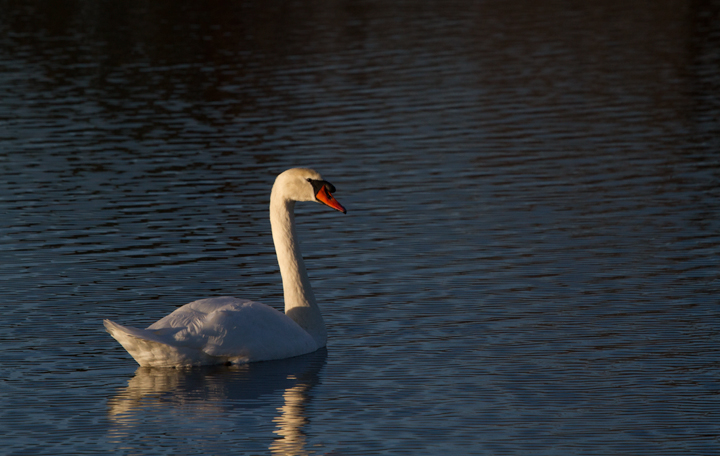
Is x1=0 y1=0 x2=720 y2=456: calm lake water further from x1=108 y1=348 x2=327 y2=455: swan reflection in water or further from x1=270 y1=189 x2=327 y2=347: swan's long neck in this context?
x1=270 y1=189 x2=327 y2=347: swan's long neck

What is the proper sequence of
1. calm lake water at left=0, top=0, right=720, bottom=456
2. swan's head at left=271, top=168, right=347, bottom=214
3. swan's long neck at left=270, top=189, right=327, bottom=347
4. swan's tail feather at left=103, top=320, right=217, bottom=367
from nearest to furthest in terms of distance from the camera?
1. calm lake water at left=0, top=0, right=720, bottom=456
2. swan's tail feather at left=103, top=320, right=217, bottom=367
3. swan's long neck at left=270, top=189, right=327, bottom=347
4. swan's head at left=271, top=168, right=347, bottom=214

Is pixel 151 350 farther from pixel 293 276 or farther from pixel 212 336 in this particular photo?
pixel 293 276

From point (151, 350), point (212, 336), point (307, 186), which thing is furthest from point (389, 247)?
point (151, 350)

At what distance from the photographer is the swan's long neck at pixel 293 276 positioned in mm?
12062

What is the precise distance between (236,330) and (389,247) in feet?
17.0

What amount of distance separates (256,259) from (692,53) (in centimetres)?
2404

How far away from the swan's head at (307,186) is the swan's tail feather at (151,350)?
189 centimetres

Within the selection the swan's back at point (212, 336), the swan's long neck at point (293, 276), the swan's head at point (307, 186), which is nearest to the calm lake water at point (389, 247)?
the swan's back at point (212, 336)

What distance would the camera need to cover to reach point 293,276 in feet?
40.8

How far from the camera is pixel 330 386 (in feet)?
35.1

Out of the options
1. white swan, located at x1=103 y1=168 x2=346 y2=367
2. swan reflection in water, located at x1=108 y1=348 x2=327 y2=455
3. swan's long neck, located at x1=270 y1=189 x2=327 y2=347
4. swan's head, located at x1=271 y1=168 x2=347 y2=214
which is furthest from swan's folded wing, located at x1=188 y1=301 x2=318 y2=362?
swan's head, located at x1=271 y1=168 x2=347 y2=214

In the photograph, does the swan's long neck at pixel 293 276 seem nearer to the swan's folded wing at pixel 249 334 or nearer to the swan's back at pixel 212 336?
the swan's folded wing at pixel 249 334

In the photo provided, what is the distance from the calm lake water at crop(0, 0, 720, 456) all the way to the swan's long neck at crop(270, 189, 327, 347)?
0.29 m

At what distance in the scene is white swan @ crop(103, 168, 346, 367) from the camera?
1106 cm
